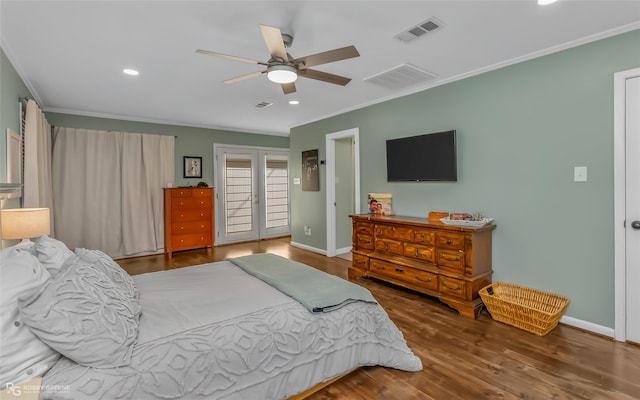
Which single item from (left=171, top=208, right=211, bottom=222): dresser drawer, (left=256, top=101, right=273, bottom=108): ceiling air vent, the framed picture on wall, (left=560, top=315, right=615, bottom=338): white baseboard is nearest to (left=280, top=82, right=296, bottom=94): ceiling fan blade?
(left=256, top=101, right=273, bottom=108): ceiling air vent

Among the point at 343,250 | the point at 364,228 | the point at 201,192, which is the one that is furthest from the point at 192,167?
the point at 364,228

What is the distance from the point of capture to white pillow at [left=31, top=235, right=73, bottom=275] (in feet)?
5.48

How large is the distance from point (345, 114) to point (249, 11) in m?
3.01

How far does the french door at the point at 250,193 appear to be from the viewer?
668 cm

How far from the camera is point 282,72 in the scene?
7.71ft

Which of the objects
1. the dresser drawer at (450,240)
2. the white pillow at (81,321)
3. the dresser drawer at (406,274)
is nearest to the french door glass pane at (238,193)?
the dresser drawer at (406,274)

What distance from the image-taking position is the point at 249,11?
217 cm

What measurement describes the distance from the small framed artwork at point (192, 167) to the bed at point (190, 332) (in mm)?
4157

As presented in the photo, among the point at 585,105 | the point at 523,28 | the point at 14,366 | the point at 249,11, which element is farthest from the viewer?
the point at 585,105

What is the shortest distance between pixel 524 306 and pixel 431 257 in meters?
0.91

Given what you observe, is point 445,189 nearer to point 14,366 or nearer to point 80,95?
point 14,366

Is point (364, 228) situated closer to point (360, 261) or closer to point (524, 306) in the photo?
point (360, 261)

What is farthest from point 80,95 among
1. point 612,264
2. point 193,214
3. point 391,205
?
point 612,264

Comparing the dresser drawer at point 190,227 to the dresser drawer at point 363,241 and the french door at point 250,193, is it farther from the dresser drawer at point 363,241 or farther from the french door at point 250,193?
the dresser drawer at point 363,241
